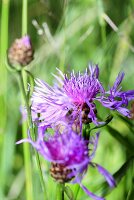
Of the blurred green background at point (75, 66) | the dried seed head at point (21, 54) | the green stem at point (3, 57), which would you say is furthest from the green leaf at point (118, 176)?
the green stem at point (3, 57)

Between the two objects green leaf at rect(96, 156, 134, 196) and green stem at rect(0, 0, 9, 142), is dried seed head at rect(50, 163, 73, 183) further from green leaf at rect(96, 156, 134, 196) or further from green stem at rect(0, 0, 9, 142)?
green stem at rect(0, 0, 9, 142)

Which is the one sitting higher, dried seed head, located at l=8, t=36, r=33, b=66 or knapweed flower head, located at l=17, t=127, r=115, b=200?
dried seed head, located at l=8, t=36, r=33, b=66

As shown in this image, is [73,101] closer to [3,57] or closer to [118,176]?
[118,176]

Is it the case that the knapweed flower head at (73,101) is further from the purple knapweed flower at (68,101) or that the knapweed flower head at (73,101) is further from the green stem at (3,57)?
the green stem at (3,57)


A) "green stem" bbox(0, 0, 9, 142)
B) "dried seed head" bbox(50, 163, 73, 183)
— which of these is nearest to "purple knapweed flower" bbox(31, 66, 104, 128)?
"dried seed head" bbox(50, 163, 73, 183)

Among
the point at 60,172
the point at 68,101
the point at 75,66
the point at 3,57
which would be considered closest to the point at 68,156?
the point at 60,172
